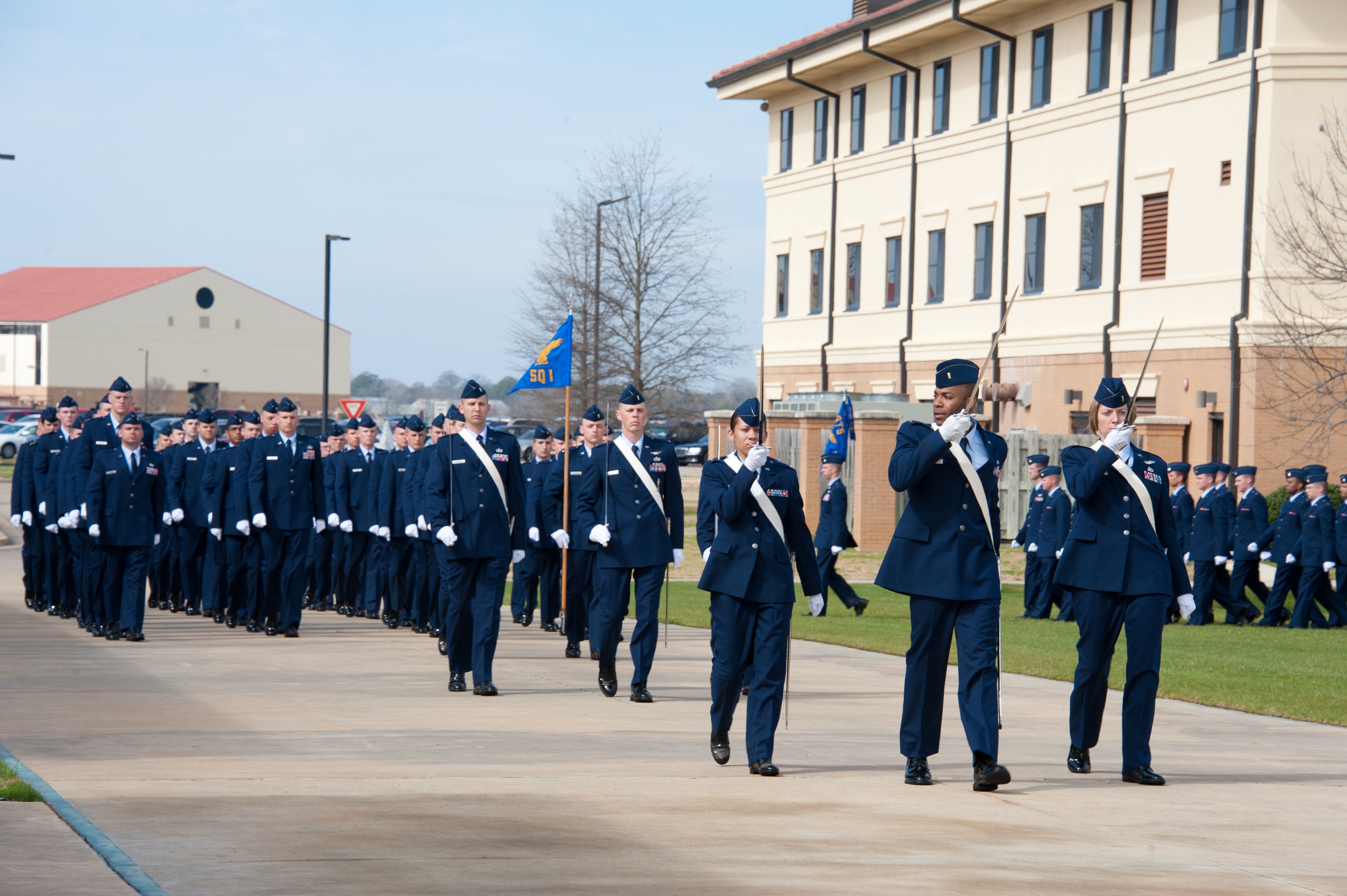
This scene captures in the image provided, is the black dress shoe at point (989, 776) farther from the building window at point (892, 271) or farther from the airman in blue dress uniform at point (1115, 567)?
the building window at point (892, 271)

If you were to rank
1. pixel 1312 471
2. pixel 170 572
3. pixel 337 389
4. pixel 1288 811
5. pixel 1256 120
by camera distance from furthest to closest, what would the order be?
1. pixel 337 389
2. pixel 1256 120
3. pixel 1312 471
4. pixel 170 572
5. pixel 1288 811

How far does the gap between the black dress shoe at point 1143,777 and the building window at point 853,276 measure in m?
34.2

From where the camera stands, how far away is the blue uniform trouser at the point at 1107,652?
8.77m

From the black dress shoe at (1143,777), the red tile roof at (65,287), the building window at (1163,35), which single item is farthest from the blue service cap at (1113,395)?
the red tile roof at (65,287)

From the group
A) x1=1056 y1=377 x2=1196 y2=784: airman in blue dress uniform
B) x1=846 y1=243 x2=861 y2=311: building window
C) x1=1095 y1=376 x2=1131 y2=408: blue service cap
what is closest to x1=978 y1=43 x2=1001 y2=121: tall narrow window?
x1=846 y1=243 x2=861 y2=311: building window

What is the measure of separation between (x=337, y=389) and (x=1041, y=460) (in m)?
87.3

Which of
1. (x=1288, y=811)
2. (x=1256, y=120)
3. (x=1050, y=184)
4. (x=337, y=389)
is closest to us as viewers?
(x=1288, y=811)

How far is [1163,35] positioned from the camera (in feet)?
104

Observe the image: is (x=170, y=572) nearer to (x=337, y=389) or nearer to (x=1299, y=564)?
(x=1299, y=564)

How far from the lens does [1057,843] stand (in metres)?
6.88

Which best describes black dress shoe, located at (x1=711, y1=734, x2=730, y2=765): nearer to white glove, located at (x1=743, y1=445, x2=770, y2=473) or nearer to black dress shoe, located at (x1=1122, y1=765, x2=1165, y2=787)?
white glove, located at (x1=743, y1=445, x2=770, y2=473)

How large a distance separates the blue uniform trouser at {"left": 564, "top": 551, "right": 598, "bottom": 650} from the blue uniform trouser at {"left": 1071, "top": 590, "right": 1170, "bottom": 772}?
6.52 metres

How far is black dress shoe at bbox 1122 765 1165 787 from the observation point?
8.49 meters

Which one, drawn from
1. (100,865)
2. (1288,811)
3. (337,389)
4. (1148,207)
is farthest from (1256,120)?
(337,389)
